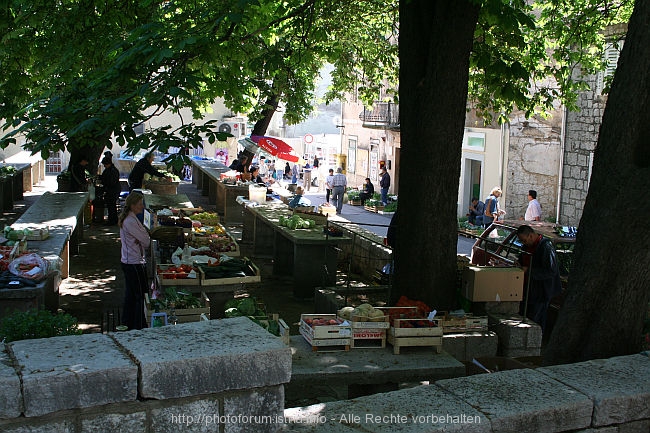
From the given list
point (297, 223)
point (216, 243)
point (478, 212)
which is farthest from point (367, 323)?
point (478, 212)

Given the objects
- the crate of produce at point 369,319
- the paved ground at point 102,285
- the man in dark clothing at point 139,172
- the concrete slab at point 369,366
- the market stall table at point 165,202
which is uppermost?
the man in dark clothing at point 139,172

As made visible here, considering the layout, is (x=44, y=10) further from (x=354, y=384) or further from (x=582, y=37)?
(x=582, y=37)

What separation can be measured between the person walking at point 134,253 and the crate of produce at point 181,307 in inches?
51.4

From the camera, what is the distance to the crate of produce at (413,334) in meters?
7.04

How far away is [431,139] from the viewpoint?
8.37 meters

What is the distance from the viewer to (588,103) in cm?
2247

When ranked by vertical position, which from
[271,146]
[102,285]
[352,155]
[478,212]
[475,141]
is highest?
[475,141]

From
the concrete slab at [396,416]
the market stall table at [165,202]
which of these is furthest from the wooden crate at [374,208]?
the concrete slab at [396,416]

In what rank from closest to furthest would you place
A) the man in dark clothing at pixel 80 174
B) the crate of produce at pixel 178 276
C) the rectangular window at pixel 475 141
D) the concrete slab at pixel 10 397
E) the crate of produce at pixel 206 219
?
the concrete slab at pixel 10 397, the crate of produce at pixel 178 276, the crate of produce at pixel 206 219, the man in dark clothing at pixel 80 174, the rectangular window at pixel 475 141

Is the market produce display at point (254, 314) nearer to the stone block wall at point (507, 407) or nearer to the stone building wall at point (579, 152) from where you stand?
the stone block wall at point (507, 407)

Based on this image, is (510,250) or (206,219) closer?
(510,250)

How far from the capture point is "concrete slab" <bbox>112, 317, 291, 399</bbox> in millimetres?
3047

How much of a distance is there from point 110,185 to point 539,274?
11.9m

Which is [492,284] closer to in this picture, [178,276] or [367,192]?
[178,276]
